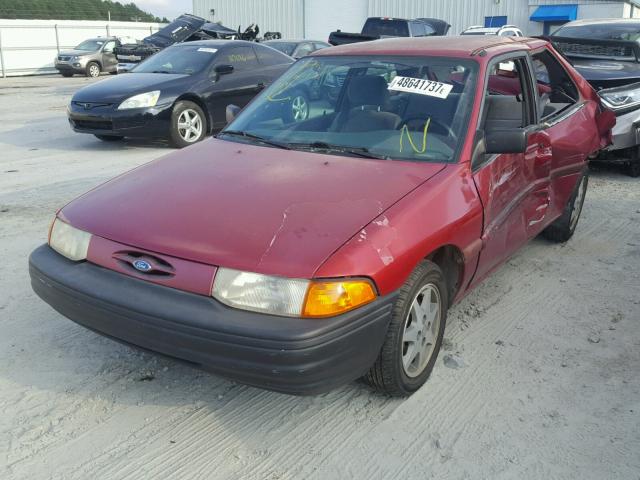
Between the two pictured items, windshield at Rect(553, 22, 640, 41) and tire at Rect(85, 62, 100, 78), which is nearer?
windshield at Rect(553, 22, 640, 41)

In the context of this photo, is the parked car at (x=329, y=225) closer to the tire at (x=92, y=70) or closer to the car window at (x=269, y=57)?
the car window at (x=269, y=57)

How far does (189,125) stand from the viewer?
349 inches

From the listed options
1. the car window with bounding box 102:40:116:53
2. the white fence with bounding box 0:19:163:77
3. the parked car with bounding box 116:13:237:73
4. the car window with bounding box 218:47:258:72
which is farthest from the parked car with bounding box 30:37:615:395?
the white fence with bounding box 0:19:163:77

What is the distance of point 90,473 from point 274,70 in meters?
8.37

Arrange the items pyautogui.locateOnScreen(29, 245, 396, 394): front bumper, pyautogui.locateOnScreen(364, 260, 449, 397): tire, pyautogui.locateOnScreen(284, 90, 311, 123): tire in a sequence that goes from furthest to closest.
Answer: pyautogui.locateOnScreen(284, 90, 311, 123): tire < pyautogui.locateOnScreen(364, 260, 449, 397): tire < pyautogui.locateOnScreen(29, 245, 396, 394): front bumper

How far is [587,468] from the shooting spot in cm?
253

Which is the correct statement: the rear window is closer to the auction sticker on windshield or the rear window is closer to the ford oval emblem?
the auction sticker on windshield

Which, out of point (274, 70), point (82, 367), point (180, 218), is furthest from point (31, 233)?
point (274, 70)

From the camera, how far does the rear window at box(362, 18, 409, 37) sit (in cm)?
1602

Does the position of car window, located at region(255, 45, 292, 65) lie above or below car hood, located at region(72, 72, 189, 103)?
above

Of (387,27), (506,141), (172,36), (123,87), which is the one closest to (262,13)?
(172,36)

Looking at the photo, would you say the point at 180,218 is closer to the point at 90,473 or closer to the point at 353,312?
the point at 353,312

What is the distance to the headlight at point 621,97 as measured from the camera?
687 cm

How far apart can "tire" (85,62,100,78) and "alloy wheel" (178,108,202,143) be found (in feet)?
56.0
